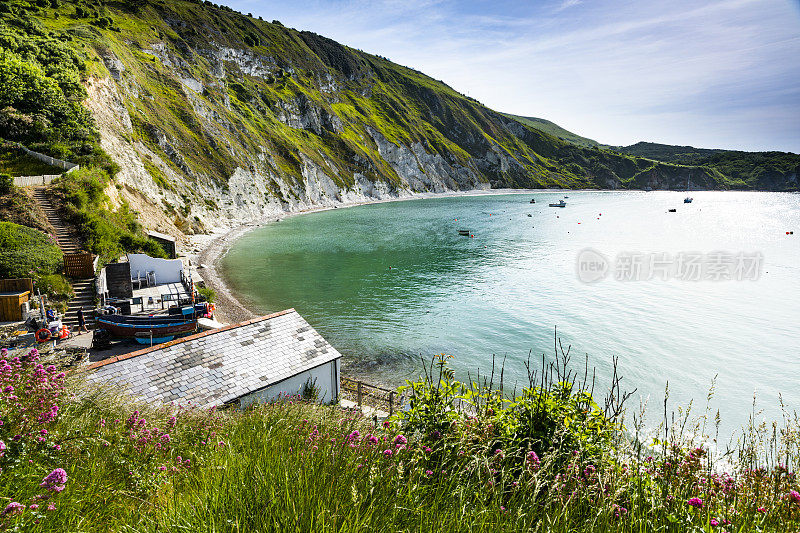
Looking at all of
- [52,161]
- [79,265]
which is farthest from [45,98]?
[79,265]

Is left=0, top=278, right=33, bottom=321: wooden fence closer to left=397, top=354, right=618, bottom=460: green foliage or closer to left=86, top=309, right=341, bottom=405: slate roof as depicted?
left=86, top=309, right=341, bottom=405: slate roof

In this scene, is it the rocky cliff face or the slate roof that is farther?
the rocky cliff face

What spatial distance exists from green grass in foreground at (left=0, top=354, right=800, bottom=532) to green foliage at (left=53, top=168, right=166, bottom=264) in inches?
1090

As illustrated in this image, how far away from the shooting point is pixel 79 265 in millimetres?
26062

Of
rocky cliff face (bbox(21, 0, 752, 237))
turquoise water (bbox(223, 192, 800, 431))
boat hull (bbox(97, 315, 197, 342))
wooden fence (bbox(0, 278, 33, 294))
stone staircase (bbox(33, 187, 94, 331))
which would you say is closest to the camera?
boat hull (bbox(97, 315, 197, 342))

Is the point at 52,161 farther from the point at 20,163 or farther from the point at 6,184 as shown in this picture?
the point at 6,184

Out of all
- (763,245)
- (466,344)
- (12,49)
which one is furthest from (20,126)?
(763,245)

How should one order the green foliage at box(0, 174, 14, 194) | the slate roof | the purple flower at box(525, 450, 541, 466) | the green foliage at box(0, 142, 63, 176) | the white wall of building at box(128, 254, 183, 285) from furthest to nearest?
the green foliage at box(0, 142, 63, 176), the white wall of building at box(128, 254, 183, 285), the green foliage at box(0, 174, 14, 194), the slate roof, the purple flower at box(525, 450, 541, 466)

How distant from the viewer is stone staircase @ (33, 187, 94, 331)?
76.5 ft

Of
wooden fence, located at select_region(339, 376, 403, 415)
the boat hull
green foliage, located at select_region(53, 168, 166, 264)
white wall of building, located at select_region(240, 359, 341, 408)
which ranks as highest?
green foliage, located at select_region(53, 168, 166, 264)

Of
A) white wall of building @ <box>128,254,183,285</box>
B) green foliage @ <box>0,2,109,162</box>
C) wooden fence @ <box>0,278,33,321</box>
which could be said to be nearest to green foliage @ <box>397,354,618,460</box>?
wooden fence @ <box>0,278,33,321</box>

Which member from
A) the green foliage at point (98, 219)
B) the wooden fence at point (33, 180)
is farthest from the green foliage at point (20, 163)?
the green foliage at point (98, 219)

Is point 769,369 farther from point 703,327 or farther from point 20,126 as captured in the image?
point 20,126

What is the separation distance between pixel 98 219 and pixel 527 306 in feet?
125
